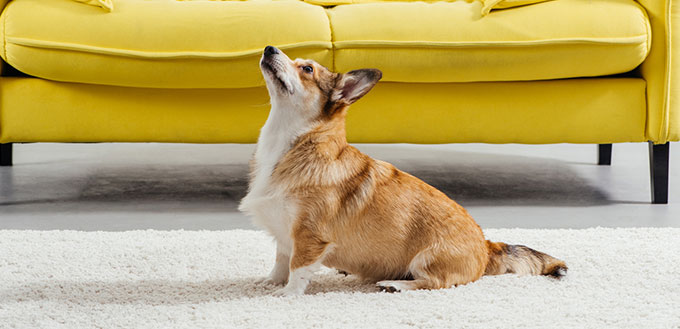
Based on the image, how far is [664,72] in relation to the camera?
2461mm

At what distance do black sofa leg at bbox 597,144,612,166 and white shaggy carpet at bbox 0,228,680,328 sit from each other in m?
1.43

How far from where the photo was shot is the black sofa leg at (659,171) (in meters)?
2.56

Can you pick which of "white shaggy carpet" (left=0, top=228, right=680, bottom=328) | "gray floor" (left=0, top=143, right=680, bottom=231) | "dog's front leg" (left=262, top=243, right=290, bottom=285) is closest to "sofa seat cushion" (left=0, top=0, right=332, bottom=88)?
"gray floor" (left=0, top=143, right=680, bottom=231)

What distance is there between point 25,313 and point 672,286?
133cm

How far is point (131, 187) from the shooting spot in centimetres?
288

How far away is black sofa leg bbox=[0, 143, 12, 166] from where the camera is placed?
130 inches

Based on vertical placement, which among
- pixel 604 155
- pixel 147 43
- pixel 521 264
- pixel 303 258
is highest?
pixel 147 43

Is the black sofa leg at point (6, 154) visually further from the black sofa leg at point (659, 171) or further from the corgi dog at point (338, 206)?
the black sofa leg at point (659, 171)

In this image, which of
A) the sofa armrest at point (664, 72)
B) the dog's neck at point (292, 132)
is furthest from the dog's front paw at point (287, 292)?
the sofa armrest at point (664, 72)

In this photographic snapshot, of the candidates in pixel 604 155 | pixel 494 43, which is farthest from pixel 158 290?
pixel 604 155

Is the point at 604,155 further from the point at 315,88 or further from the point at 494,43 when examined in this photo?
the point at 315,88

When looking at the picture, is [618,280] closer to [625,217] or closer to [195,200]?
[625,217]

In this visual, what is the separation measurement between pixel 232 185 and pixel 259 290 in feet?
4.42

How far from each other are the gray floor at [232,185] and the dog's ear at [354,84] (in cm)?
79
